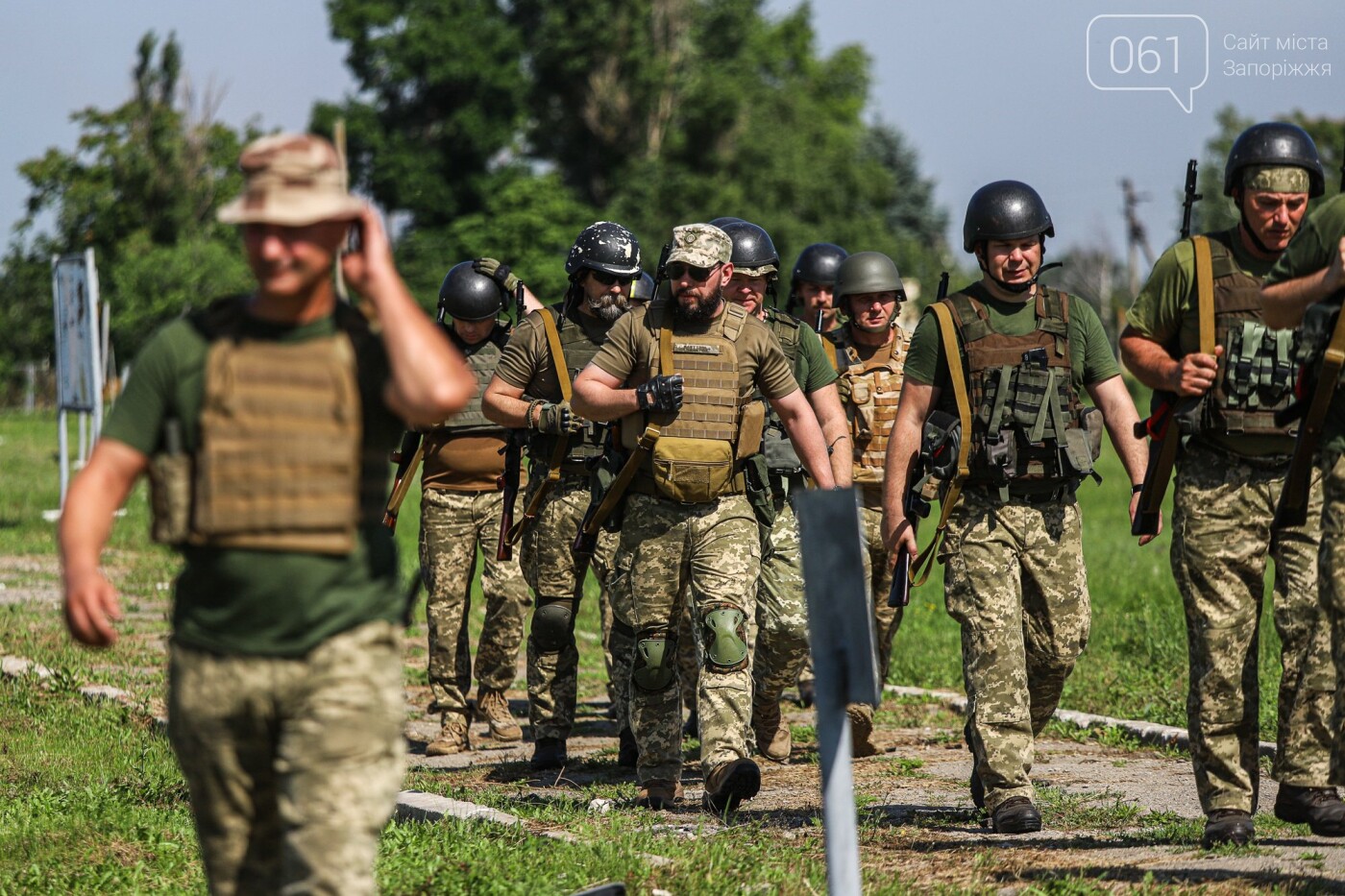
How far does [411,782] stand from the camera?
26.1ft

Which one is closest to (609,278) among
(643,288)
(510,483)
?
(643,288)

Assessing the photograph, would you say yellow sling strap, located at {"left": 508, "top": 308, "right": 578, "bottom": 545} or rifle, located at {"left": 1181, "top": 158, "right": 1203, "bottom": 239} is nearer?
rifle, located at {"left": 1181, "top": 158, "right": 1203, "bottom": 239}

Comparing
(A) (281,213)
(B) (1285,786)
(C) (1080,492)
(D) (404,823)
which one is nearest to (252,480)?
(A) (281,213)

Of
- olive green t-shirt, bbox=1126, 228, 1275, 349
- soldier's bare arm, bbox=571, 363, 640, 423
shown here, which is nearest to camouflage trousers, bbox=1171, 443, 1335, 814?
olive green t-shirt, bbox=1126, 228, 1275, 349

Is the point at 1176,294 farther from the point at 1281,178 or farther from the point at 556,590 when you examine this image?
the point at 556,590

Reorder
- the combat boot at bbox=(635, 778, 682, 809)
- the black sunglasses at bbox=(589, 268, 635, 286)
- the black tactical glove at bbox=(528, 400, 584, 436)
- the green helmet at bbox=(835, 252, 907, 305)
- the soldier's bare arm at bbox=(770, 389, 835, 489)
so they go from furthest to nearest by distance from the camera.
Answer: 1. the green helmet at bbox=(835, 252, 907, 305)
2. the black sunglasses at bbox=(589, 268, 635, 286)
3. the black tactical glove at bbox=(528, 400, 584, 436)
4. the soldier's bare arm at bbox=(770, 389, 835, 489)
5. the combat boot at bbox=(635, 778, 682, 809)

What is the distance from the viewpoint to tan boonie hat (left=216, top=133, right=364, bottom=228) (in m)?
4.02

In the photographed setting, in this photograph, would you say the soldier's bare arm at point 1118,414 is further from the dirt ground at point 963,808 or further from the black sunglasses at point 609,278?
the black sunglasses at point 609,278

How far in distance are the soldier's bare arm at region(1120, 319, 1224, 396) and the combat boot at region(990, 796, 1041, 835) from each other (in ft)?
5.33

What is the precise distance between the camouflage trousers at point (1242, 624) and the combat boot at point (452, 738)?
13.5 feet

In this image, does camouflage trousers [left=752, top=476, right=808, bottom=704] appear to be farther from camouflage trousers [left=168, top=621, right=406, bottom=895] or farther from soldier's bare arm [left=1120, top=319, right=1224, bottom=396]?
camouflage trousers [left=168, top=621, right=406, bottom=895]

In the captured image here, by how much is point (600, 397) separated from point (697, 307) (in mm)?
534

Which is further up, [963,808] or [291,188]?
[291,188]

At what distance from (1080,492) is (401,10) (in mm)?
38974
